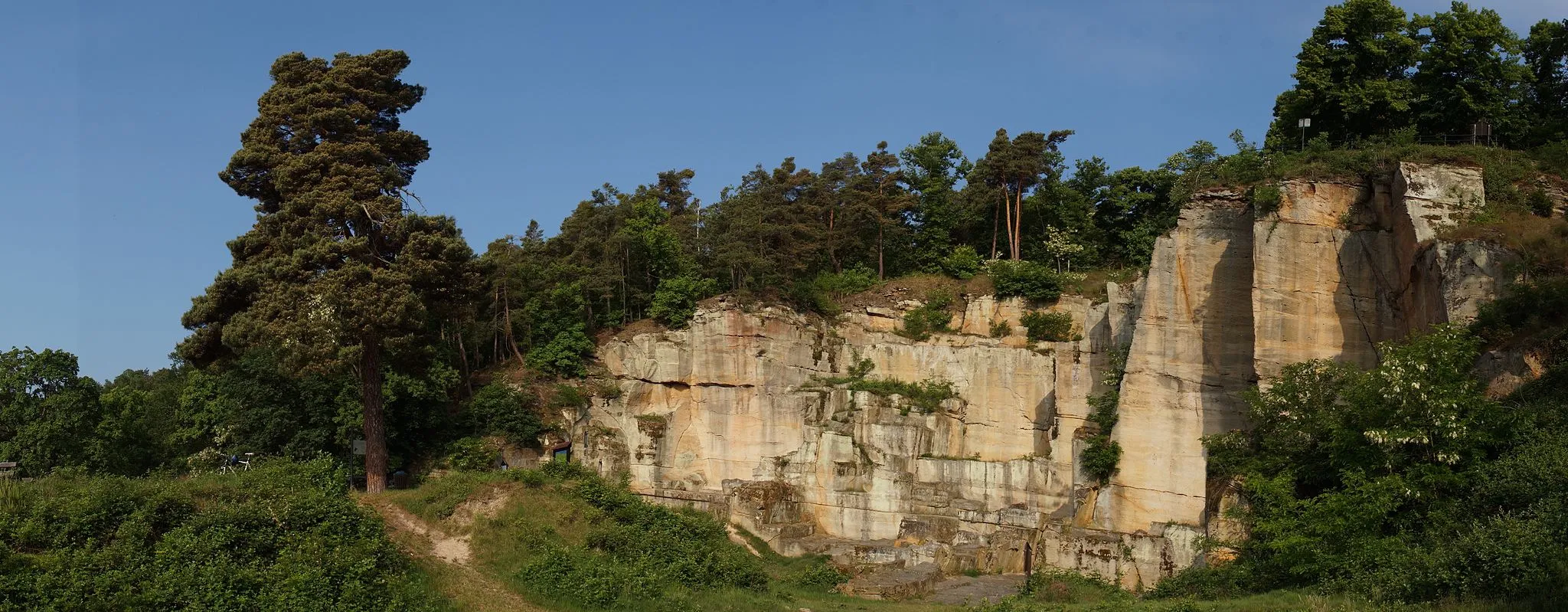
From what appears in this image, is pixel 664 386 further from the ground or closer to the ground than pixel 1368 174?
closer to the ground

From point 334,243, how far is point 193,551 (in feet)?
34.1

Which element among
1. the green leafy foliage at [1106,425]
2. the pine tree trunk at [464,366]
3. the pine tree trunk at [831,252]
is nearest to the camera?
the green leafy foliage at [1106,425]

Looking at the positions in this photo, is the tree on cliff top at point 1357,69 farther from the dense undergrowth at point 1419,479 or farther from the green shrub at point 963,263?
the green shrub at point 963,263

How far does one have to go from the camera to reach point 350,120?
2978 cm

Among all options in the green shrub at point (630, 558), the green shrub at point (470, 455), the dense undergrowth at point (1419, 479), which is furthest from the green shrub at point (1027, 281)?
the green shrub at point (470, 455)

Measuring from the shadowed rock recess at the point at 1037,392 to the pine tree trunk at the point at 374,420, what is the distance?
11403 mm

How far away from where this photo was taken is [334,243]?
28188 millimetres

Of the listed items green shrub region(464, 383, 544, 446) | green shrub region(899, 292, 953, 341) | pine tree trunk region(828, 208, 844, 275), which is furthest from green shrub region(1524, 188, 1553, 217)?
green shrub region(464, 383, 544, 446)

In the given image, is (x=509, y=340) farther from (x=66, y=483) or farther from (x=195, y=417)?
(x=66, y=483)

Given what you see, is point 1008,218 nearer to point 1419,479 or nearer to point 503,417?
point 503,417

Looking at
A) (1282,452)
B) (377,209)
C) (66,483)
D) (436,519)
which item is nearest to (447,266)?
(377,209)

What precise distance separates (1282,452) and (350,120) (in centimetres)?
2500

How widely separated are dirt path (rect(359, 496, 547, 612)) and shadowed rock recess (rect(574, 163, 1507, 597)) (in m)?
11.0

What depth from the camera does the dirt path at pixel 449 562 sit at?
2228 cm
